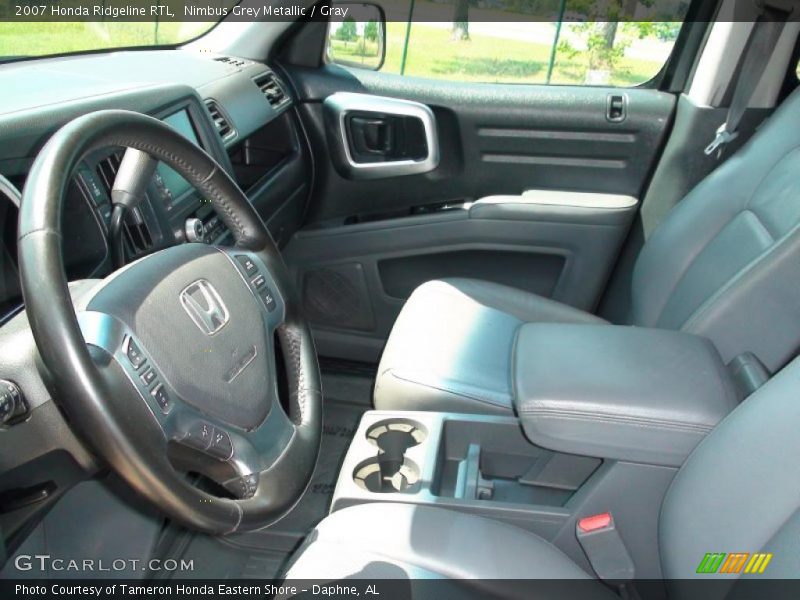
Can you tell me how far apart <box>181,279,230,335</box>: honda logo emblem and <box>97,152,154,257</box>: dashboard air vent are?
14.7 inches

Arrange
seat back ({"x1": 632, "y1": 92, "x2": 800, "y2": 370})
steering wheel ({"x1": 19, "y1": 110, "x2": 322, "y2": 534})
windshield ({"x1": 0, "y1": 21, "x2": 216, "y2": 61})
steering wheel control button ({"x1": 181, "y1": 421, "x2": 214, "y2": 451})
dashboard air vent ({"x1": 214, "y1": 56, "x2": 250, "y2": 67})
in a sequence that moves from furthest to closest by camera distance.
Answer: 1. dashboard air vent ({"x1": 214, "y1": 56, "x2": 250, "y2": 67})
2. windshield ({"x1": 0, "y1": 21, "x2": 216, "y2": 61})
3. seat back ({"x1": 632, "y1": 92, "x2": 800, "y2": 370})
4. steering wheel control button ({"x1": 181, "y1": 421, "x2": 214, "y2": 451})
5. steering wheel ({"x1": 19, "y1": 110, "x2": 322, "y2": 534})

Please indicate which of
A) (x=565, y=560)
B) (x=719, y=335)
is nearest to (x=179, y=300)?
(x=565, y=560)

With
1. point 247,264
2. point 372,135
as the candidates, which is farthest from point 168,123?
point 372,135

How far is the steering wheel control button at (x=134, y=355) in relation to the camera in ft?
2.60

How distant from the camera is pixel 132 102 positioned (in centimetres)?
143

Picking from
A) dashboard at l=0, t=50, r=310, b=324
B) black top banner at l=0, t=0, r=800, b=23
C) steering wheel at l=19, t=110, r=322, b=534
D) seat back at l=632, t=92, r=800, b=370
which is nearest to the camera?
steering wheel at l=19, t=110, r=322, b=534

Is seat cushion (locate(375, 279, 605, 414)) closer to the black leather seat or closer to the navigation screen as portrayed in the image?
the black leather seat

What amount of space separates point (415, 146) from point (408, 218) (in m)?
0.22

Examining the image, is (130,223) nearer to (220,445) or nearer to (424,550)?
(220,445)

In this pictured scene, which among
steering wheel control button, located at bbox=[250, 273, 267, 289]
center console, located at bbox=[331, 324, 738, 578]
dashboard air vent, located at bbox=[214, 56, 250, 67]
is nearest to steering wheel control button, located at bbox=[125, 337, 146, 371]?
steering wheel control button, located at bbox=[250, 273, 267, 289]

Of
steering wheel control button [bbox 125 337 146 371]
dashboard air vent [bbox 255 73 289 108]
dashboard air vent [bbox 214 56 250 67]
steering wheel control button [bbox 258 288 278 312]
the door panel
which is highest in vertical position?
steering wheel control button [bbox 125 337 146 371]

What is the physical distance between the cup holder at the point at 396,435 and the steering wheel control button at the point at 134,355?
1.91 feet

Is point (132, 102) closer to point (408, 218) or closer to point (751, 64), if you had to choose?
point (408, 218)

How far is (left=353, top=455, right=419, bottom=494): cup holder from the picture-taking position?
4.07 ft
